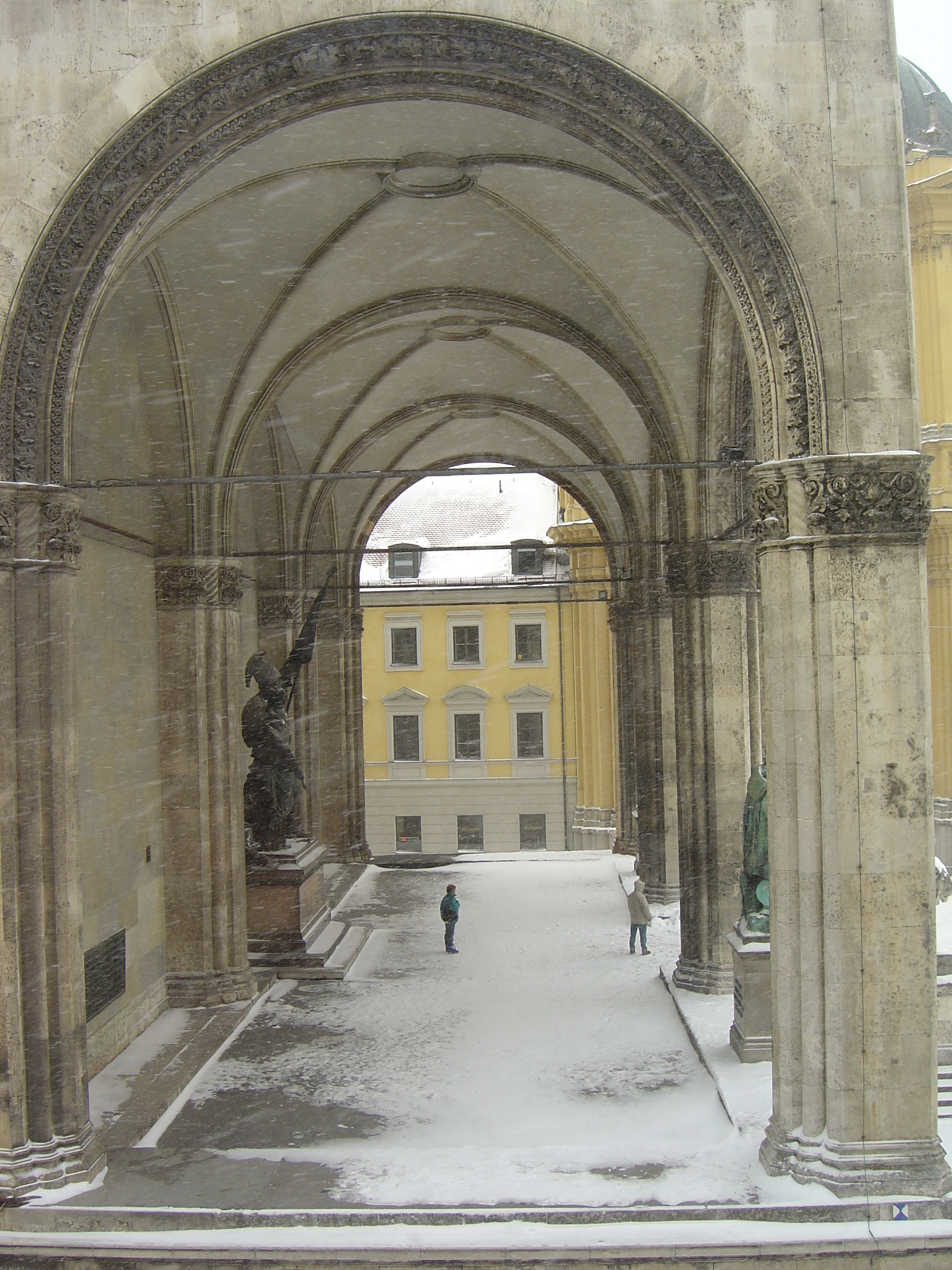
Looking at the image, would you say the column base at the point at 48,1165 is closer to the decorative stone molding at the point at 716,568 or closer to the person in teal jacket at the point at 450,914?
the person in teal jacket at the point at 450,914

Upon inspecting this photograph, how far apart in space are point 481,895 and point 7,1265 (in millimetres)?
12416

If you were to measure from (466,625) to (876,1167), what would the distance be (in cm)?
2770

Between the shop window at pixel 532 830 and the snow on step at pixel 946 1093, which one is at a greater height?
the snow on step at pixel 946 1093

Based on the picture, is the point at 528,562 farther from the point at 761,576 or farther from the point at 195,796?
the point at 761,576

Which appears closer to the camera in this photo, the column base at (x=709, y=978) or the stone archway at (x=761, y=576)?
the stone archway at (x=761, y=576)

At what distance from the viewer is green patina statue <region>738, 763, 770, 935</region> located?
10758 millimetres

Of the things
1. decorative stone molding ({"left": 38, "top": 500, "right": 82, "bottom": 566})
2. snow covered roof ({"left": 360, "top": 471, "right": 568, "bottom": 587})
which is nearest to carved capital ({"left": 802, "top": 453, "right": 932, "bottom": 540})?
decorative stone molding ({"left": 38, "top": 500, "right": 82, "bottom": 566})

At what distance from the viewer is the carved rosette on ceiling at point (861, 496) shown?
747 cm

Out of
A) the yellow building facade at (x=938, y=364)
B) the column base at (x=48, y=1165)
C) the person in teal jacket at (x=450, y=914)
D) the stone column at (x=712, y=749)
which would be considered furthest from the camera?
the yellow building facade at (x=938, y=364)

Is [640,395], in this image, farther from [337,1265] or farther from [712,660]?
[337,1265]

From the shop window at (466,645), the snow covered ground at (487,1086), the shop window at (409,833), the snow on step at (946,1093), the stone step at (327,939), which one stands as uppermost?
the shop window at (466,645)

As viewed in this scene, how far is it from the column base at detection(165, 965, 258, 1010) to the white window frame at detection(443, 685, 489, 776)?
855 inches

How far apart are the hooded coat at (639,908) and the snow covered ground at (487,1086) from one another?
502 mm

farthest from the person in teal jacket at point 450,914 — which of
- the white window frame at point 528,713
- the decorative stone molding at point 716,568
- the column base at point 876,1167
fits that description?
the white window frame at point 528,713
